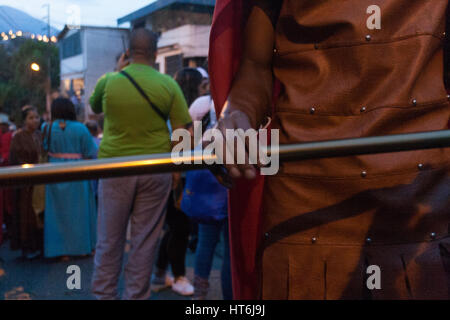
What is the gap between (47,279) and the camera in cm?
465

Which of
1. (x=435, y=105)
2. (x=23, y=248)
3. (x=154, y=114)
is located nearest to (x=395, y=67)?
(x=435, y=105)

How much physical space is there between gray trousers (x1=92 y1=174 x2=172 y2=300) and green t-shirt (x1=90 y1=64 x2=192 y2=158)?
0.71ft

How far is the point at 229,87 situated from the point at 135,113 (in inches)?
72.9

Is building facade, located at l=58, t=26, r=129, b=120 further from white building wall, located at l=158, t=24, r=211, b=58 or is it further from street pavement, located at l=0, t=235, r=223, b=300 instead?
street pavement, located at l=0, t=235, r=223, b=300

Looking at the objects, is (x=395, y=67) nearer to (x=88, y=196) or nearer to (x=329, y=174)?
(x=329, y=174)

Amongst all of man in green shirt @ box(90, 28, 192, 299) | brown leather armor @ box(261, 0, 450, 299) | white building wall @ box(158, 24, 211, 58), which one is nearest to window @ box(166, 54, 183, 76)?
white building wall @ box(158, 24, 211, 58)

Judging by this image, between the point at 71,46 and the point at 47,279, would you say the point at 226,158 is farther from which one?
the point at 71,46

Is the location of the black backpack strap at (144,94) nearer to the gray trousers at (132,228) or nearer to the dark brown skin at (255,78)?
the gray trousers at (132,228)

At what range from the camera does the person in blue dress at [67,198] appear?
530cm

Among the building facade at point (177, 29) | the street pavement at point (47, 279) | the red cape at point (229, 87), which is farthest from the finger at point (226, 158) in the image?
the building facade at point (177, 29)

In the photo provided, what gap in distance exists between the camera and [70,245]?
550 cm

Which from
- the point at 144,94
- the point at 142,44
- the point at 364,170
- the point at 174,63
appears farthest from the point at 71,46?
the point at 364,170

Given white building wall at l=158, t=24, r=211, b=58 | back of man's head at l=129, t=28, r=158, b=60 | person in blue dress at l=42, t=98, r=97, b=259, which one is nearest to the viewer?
back of man's head at l=129, t=28, r=158, b=60

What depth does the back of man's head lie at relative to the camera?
11.0ft
